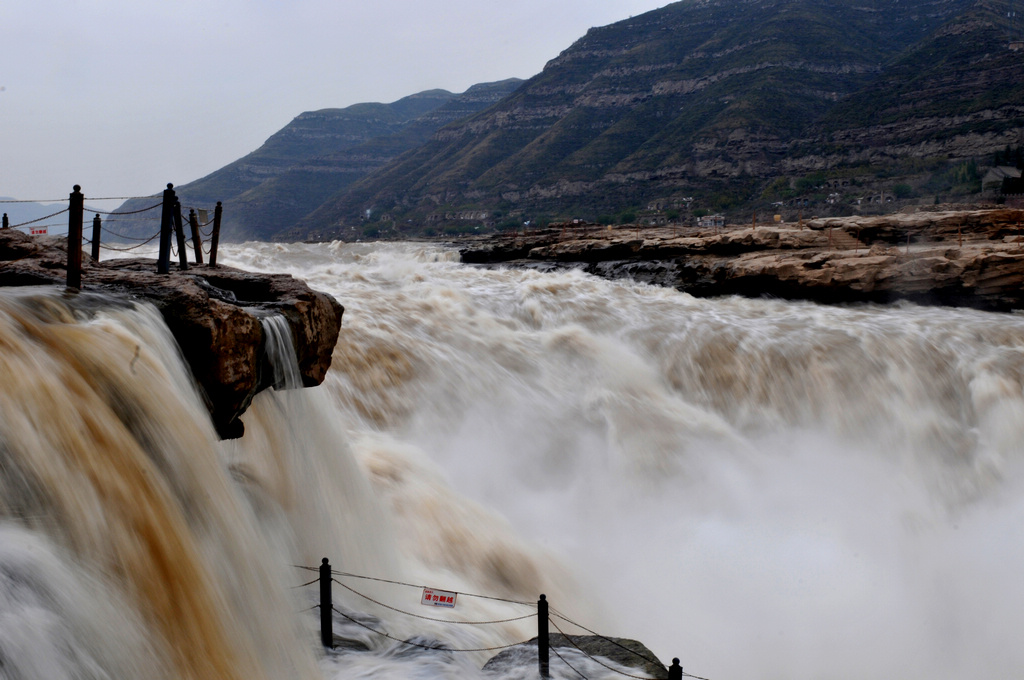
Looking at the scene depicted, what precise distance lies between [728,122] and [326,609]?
335 feet

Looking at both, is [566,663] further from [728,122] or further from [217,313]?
[728,122]

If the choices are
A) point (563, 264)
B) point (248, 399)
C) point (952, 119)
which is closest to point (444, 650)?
point (248, 399)

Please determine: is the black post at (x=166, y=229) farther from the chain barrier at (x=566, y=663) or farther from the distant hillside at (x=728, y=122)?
the distant hillside at (x=728, y=122)

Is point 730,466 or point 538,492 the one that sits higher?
point 730,466

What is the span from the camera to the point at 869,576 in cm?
833

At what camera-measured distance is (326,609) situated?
5.06 m

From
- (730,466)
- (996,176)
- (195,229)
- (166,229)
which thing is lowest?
(730,466)

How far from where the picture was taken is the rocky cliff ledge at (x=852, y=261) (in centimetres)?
1673

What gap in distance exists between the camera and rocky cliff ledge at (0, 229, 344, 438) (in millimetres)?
5250

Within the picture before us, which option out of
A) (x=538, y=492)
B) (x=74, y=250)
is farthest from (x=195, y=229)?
(x=538, y=492)

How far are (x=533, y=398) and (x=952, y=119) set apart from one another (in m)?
80.8

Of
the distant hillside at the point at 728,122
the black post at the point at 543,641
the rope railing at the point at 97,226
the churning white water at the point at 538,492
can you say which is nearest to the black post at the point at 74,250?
the rope railing at the point at 97,226

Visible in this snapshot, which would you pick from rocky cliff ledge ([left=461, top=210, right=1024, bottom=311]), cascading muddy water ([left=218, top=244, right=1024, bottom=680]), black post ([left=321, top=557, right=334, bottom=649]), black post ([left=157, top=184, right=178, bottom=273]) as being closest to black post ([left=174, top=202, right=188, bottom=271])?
black post ([left=157, top=184, right=178, bottom=273])

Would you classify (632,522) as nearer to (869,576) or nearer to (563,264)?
(869,576)
